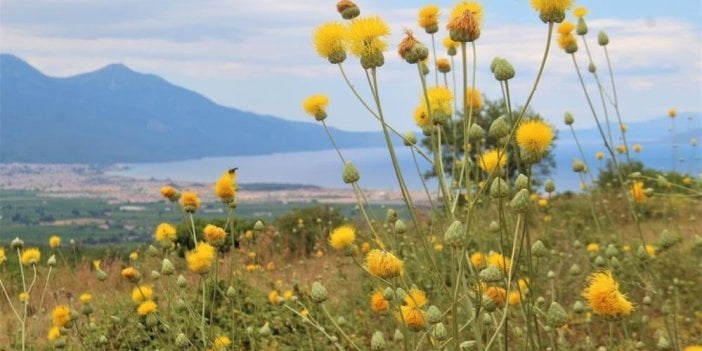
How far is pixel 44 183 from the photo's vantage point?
538 feet

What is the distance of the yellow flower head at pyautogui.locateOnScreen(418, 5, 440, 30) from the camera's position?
264 cm

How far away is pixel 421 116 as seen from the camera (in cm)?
241

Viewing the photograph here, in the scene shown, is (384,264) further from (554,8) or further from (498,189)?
(554,8)

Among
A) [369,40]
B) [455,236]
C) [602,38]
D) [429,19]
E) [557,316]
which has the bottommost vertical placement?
[557,316]

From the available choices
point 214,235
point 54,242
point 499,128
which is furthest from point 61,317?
point 499,128

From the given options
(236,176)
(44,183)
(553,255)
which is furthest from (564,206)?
(44,183)

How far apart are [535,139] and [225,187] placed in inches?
47.7

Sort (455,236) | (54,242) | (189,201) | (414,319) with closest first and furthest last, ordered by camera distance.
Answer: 1. (455,236)
2. (414,319)
3. (189,201)
4. (54,242)

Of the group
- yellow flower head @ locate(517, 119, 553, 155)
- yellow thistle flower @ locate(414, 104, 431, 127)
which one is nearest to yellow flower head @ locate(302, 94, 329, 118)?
yellow thistle flower @ locate(414, 104, 431, 127)

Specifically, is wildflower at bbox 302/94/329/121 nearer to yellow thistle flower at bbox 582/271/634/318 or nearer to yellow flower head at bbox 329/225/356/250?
yellow flower head at bbox 329/225/356/250

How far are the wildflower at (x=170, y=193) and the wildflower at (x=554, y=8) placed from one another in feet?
6.14

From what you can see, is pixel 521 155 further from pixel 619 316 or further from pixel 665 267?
pixel 665 267

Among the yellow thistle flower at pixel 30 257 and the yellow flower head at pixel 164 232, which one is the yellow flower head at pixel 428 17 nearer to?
the yellow flower head at pixel 164 232

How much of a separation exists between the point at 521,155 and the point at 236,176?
123 centimetres
